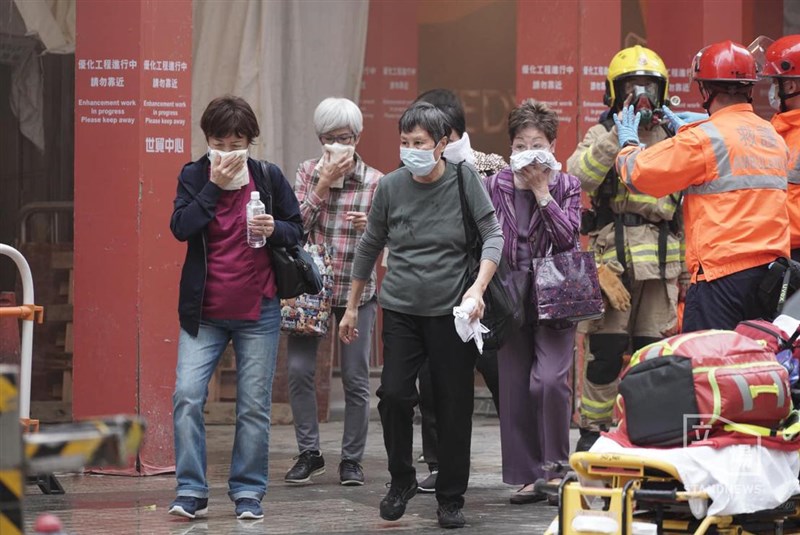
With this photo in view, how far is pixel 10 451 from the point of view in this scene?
3479 millimetres

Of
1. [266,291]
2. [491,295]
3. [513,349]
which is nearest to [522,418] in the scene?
[513,349]

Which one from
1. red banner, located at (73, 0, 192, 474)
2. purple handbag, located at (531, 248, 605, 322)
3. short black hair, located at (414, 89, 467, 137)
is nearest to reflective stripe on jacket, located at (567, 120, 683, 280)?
purple handbag, located at (531, 248, 605, 322)

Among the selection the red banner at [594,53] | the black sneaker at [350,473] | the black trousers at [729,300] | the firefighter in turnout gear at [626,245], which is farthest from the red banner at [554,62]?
the black trousers at [729,300]

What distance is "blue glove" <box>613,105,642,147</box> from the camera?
284 inches

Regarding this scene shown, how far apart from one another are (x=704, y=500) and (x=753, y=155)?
1991 mm

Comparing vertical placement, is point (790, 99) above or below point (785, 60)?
below

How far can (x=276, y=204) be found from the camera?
714cm

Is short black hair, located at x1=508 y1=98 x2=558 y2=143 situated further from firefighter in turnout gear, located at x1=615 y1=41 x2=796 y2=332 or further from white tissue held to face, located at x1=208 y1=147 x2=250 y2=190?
white tissue held to face, located at x1=208 y1=147 x2=250 y2=190

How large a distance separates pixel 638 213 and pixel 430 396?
149 centimetres

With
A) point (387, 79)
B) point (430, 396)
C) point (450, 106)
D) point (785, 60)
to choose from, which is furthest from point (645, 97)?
point (387, 79)

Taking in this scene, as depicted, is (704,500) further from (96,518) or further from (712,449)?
(96,518)

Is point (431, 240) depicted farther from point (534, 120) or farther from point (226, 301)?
point (534, 120)

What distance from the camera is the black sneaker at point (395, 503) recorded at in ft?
22.3

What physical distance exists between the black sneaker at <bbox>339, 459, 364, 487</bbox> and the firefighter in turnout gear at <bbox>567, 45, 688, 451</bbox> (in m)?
1.23
